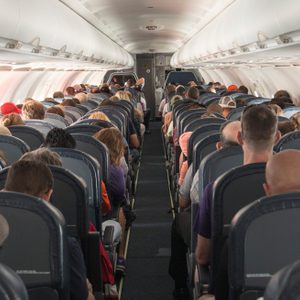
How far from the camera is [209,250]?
152 inches

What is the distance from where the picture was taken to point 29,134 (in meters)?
6.73

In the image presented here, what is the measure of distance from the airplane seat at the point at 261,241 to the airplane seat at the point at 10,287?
47.0 inches

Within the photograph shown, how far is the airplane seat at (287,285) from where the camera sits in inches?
59.9

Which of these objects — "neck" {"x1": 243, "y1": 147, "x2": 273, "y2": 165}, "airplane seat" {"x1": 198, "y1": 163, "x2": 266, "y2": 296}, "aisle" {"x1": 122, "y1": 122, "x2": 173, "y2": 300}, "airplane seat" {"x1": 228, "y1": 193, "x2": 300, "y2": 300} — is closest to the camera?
"airplane seat" {"x1": 228, "y1": 193, "x2": 300, "y2": 300}

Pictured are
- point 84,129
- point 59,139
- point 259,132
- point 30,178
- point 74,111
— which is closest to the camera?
point 30,178

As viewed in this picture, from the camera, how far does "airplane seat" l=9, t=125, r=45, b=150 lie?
670cm

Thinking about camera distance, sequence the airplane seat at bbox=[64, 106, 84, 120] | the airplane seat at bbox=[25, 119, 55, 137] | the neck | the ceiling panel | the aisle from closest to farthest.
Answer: the neck < the aisle < the airplane seat at bbox=[25, 119, 55, 137] < the airplane seat at bbox=[64, 106, 84, 120] < the ceiling panel

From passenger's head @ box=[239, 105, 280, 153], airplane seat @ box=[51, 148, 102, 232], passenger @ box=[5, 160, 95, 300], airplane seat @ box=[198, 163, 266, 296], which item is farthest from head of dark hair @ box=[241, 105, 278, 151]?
passenger @ box=[5, 160, 95, 300]

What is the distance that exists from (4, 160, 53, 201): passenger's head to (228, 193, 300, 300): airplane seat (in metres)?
1.05

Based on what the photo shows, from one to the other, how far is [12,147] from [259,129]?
8.88 feet

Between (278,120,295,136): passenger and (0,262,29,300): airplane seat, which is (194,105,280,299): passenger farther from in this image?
(0,262,29,300): airplane seat

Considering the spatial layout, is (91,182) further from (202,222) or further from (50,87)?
(50,87)

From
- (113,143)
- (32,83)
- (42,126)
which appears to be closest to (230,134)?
(113,143)

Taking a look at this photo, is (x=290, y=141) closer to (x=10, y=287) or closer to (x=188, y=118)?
(x=188, y=118)
